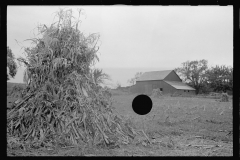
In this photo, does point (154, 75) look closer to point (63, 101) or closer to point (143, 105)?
point (143, 105)

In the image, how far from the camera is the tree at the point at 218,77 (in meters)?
10.7

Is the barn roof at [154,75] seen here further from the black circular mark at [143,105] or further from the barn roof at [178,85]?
the black circular mark at [143,105]

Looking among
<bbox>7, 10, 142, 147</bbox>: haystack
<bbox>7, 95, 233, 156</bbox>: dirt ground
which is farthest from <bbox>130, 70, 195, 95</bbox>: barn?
<bbox>7, 10, 142, 147</bbox>: haystack

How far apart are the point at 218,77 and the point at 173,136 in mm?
5374

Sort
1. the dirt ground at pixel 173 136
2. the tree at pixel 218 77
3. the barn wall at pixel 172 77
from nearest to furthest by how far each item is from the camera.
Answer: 1. the dirt ground at pixel 173 136
2. the barn wall at pixel 172 77
3. the tree at pixel 218 77

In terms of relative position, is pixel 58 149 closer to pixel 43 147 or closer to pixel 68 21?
pixel 43 147

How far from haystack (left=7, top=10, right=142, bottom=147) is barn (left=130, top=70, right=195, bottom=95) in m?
1.52

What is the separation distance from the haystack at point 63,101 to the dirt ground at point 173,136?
401 mm

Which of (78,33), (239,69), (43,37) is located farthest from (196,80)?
(43,37)

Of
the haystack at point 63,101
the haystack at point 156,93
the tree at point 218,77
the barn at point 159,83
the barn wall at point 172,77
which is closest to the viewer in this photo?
the haystack at point 63,101

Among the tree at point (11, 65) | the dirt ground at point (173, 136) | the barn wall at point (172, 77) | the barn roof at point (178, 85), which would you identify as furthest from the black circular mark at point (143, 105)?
the tree at point (11, 65)

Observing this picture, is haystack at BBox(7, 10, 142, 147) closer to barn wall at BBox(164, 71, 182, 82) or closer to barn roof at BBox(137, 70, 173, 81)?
barn roof at BBox(137, 70, 173, 81)

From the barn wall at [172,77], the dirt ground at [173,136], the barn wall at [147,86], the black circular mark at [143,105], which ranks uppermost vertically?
the barn wall at [172,77]

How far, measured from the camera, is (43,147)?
5.73 metres
